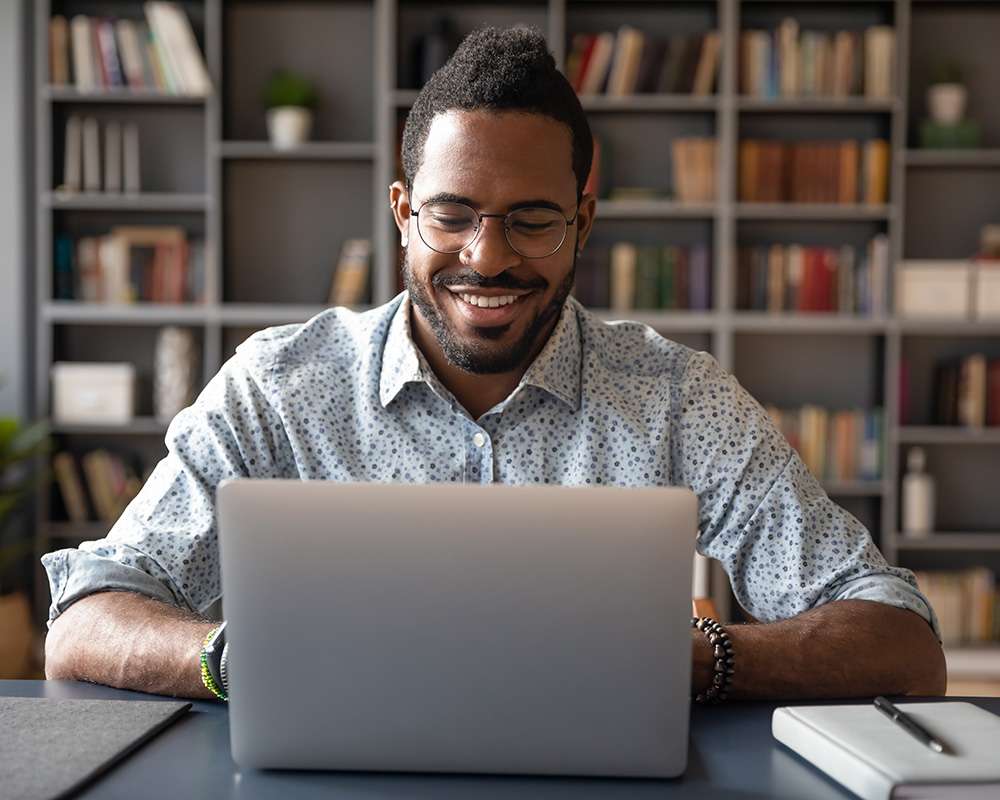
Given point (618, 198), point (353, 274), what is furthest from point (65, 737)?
point (618, 198)

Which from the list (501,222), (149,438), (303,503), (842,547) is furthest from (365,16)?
(303,503)

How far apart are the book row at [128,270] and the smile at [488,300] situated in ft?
8.07

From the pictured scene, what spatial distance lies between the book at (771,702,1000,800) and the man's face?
2.20 feet

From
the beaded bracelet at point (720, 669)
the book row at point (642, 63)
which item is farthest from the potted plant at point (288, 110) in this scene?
the beaded bracelet at point (720, 669)

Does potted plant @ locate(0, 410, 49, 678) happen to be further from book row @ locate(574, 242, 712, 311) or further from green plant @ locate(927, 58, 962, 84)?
green plant @ locate(927, 58, 962, 84)

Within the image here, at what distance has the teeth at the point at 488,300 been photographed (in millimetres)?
1362

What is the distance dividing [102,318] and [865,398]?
2.79m

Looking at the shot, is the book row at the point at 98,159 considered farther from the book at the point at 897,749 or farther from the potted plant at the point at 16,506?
the book at the point at 897,749

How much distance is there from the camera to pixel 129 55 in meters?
3.47

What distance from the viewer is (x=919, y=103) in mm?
3709

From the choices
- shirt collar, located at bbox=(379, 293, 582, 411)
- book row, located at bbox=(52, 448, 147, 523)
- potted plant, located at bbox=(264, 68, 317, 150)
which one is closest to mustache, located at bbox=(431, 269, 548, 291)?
shirt collar, located at bbox=(379, 293, 582, 411)

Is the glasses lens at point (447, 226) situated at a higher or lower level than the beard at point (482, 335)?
higher

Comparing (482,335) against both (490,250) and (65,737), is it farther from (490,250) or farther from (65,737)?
(65,737)

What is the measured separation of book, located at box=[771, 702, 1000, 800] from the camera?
2.30 feet
